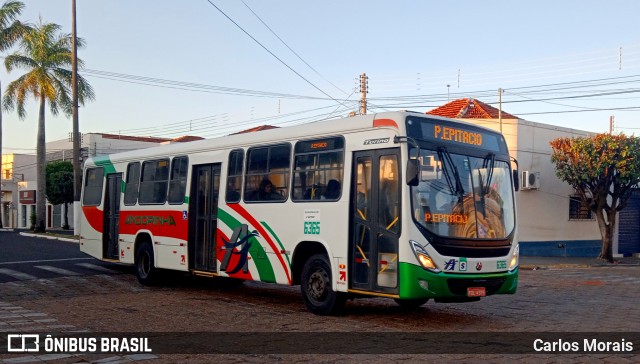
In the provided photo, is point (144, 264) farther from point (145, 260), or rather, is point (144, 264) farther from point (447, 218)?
point (447, 218)

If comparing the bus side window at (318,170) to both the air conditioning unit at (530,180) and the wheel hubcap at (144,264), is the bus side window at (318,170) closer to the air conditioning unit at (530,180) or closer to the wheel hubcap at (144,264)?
the wheel hubcap at (144,264)

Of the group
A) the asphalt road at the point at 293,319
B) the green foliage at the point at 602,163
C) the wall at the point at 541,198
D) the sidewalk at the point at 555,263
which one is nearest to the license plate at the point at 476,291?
the asphalt road at the point at 293,319

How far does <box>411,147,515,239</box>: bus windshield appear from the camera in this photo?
10.4 metres

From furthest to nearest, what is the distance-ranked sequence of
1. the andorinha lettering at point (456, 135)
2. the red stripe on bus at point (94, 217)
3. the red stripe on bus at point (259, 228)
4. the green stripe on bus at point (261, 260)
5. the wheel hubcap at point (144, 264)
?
the red stripe on bus at point (94, 217), the wheel hubcap at point (144, 264), the green stripe on bus at point (261, 260), the red stripe on bus at point (259, 228), the andorinha lettering at point (456, 135)

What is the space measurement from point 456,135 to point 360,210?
195cm

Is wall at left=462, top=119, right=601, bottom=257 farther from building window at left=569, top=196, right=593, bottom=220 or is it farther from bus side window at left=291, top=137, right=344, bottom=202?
bus side window at left=291, top=137, right=344, bottom=202

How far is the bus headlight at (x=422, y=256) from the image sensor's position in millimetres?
10117

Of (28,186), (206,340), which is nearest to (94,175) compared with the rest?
(206,340)

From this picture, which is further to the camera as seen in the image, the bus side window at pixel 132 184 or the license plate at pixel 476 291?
the bus side window at pixel 132 184

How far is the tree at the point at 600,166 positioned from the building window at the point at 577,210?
340cm

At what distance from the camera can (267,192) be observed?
12.9m

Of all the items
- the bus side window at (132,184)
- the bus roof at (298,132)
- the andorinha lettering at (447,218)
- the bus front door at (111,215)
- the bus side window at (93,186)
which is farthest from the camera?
the bus side window at (93,186)

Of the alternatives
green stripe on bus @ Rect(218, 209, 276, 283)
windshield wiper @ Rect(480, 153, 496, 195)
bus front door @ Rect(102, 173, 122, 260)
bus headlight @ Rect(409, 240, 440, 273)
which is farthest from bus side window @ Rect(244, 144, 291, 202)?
bus front door @ Rect(102, 173, 122, 260)

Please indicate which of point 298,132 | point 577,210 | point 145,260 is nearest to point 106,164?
point 145,260
